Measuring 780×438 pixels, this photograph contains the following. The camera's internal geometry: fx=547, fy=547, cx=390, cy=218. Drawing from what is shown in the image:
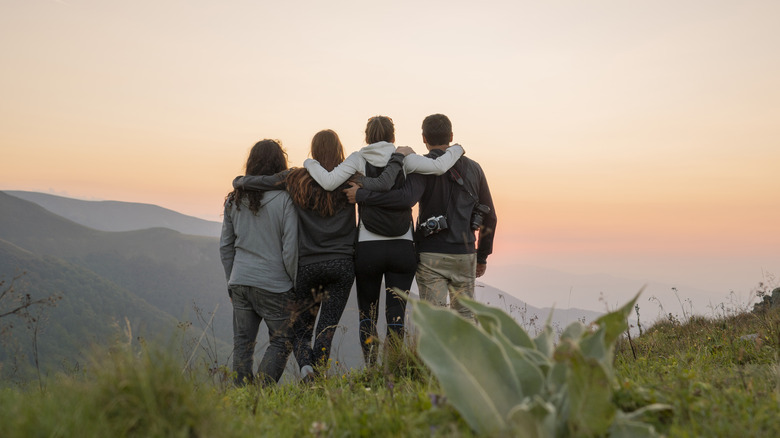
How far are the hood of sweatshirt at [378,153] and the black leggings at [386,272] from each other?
0.80 meters

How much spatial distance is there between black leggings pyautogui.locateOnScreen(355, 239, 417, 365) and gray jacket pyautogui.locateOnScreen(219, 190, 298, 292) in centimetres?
73

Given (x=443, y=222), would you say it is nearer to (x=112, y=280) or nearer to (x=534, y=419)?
(x=534, y=419)

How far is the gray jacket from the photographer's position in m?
5.62

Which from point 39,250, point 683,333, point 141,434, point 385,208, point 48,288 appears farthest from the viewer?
point 39,250

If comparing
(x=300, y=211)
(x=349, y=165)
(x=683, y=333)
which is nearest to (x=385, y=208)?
(x=349, y=165)

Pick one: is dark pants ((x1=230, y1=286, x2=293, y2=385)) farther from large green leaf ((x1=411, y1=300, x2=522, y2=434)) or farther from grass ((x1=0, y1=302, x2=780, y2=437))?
large green leaf ((x1=411, y1=300, x2=522, y2=434))

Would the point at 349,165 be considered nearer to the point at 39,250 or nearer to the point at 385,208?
the point at 385,208

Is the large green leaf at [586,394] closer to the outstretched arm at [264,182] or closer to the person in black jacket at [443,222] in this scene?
the person in black jacket at [443,222]

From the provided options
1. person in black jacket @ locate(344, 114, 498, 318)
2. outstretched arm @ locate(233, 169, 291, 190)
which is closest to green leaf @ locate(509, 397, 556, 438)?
person in black jacket @ locate(344, 114, 498, 318)

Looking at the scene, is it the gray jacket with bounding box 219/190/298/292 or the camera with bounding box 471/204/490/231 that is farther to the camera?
the camera with bounding box 471/204/490/231

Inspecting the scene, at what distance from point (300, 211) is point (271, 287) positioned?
2.74 ft

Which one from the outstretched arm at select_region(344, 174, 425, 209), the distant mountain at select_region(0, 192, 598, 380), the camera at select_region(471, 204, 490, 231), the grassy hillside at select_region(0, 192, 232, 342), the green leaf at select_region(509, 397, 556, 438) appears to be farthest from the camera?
the grassy hillside at select_region(0, 192, 232, 342)

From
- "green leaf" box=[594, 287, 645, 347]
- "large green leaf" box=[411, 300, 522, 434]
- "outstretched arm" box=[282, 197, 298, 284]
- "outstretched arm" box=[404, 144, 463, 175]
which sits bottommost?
"large green leaf" box=[411, 300, 522, 434]

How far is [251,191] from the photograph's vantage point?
5.73m
